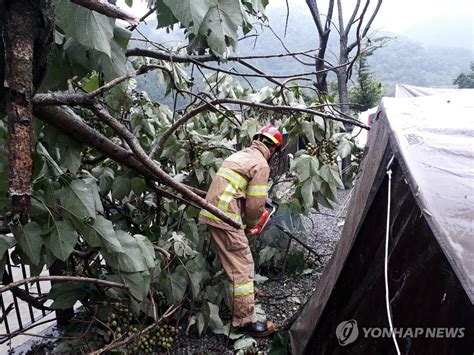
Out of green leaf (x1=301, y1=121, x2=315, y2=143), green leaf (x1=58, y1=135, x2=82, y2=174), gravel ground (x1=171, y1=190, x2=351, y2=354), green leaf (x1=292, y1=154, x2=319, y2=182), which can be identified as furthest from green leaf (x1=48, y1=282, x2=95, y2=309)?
green leaf (x1=301, y1=121, x2=315, y2=143)

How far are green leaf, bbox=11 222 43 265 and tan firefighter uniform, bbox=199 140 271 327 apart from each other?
1.53 meters

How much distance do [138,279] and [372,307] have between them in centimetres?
99

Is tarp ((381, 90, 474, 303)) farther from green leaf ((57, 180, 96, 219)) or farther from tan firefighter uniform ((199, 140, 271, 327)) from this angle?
tan firefighter uniform ((199, 140, 271, 327))

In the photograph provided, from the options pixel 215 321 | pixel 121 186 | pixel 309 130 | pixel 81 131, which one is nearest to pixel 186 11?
pixel 81 131

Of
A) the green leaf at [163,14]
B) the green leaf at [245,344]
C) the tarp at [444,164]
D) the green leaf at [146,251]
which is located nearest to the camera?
the tarp at [444,164]

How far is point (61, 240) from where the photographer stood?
4.29 feet

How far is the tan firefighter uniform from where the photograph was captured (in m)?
2.79

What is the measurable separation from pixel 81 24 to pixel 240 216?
2.29 meters

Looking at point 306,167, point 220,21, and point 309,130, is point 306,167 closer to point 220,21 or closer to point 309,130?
point 309,130

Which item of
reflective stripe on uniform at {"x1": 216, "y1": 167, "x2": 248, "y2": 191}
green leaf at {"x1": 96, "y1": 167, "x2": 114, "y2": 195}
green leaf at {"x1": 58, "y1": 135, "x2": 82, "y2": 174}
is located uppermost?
green leaf at {"x1": 58, "y1": 135, "x2": 82, "y2": 174}

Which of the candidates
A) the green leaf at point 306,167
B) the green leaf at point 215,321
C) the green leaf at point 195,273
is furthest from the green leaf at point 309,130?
the green leaf at point 215,321

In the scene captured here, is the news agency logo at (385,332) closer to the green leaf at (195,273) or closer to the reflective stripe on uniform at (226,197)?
the green leaf at (195,273)

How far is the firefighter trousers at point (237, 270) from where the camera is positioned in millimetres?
2779

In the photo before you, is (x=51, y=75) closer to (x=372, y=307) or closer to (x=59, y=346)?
(x=372, y=307)
